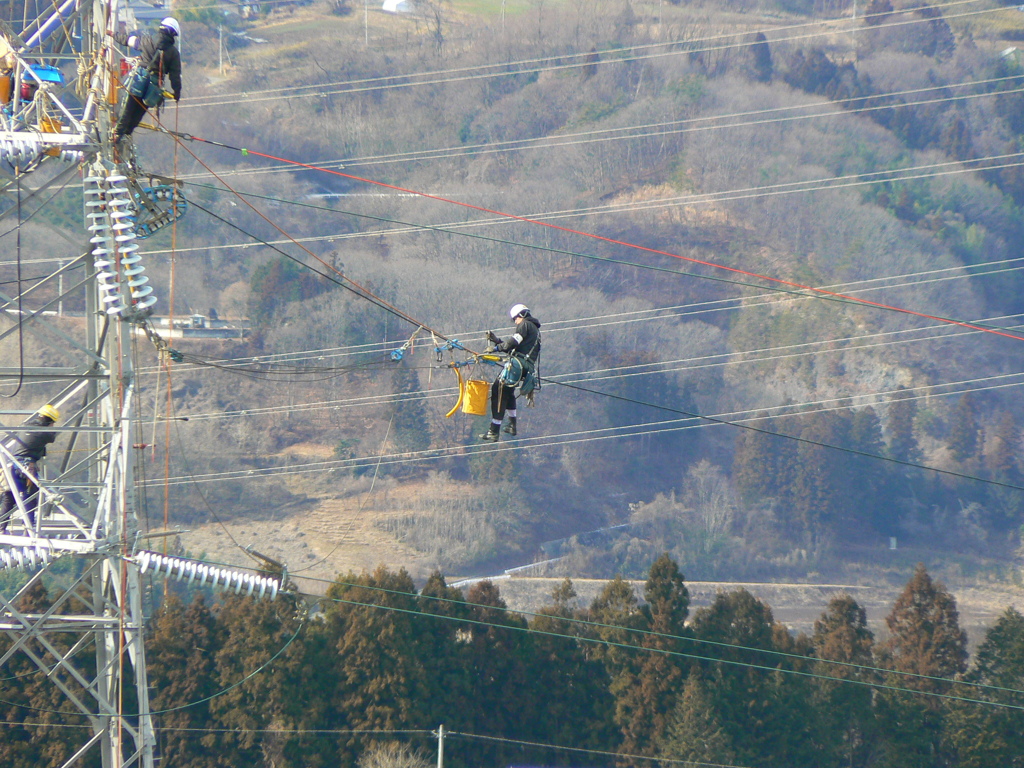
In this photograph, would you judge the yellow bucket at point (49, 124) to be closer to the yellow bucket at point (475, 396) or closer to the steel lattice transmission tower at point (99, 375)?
the steel lattice transmission tower at point (99, 375)

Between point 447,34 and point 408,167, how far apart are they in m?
22.2

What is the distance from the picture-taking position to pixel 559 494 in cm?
Answer: 9819

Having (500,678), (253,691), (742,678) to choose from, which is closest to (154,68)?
(253,691)

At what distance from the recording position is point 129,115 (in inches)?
683

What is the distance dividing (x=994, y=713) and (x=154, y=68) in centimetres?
3079

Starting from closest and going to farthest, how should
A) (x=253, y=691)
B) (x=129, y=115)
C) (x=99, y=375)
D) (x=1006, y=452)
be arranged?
1. (x=129, y=115)
2. (x=99, y=375)
3. (x=253, y=691)
4. (x=1006, y=452)

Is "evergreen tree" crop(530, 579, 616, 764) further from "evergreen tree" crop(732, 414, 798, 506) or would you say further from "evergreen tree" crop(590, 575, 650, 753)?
"evergreen tree" crop(732, 414, 798, 506)

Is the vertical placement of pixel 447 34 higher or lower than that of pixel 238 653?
higher

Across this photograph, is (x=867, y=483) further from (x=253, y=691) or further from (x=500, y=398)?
(x=500, y=398)

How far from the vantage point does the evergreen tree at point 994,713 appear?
36.5 metres

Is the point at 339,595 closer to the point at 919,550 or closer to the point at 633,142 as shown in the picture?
the point at 919,550

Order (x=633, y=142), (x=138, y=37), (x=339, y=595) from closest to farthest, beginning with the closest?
(x=138, y=37)
(x=339, y=595)
(x=633, y=142)

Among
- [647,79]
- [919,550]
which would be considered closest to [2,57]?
[919,550]

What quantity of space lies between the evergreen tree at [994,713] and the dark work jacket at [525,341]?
2336 cm
